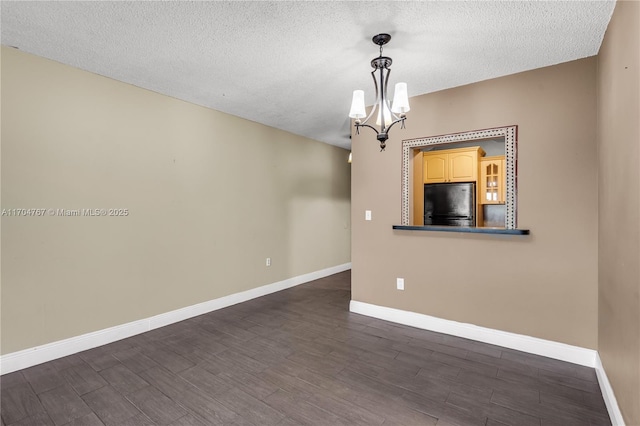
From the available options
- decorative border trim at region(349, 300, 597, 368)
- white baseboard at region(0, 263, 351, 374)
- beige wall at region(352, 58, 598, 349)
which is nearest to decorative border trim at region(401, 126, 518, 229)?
beige wall at region(352, 58, 598, 349)

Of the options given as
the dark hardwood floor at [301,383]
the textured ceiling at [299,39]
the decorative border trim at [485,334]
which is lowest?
the dark hardwood floor at [301,383]

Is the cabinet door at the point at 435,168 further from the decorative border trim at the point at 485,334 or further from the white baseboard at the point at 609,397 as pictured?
the white baseboard at the point at 609,397

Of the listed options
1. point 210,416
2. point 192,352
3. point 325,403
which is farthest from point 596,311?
point 192,352

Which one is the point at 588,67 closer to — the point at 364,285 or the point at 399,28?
the point at 399,28

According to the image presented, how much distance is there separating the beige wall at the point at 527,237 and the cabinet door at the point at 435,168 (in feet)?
6.16

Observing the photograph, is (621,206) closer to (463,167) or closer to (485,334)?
(485,334)

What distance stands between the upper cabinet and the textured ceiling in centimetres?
205

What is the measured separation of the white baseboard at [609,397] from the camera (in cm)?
172

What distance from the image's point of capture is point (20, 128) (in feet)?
8.02

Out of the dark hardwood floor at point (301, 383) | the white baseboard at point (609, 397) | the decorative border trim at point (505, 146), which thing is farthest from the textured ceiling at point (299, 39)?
the dark hardwood floor at point (301, 383)

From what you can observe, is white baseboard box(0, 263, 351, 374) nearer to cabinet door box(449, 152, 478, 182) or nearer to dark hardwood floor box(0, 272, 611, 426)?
dark hardwood floor box(0, 272, 611, 426)

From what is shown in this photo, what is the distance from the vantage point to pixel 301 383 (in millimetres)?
2246

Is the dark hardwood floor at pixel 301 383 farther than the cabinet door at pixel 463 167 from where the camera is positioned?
No

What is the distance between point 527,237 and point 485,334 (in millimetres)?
997
